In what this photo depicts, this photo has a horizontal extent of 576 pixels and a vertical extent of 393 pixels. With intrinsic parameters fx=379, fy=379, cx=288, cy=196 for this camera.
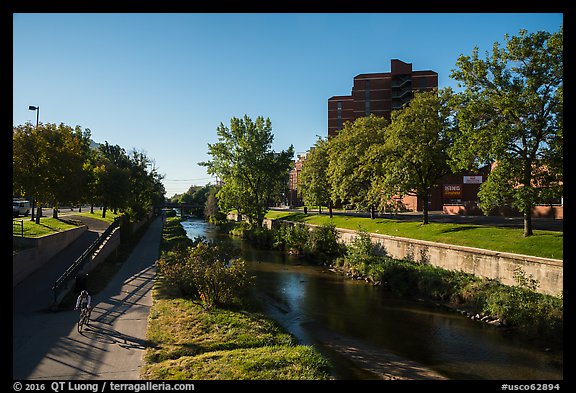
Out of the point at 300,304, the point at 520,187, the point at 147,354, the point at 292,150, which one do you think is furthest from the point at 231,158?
the point at 147,354

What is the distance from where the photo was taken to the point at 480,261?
68.5ft

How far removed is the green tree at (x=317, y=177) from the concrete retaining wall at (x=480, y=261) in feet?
46.5

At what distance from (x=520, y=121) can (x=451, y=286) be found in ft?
30.5

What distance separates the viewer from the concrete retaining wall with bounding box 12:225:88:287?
696 inches

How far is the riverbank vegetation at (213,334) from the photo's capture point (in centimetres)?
998

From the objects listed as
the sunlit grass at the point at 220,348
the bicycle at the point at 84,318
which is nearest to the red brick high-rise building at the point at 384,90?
the sunlit grass at the point at 220,348

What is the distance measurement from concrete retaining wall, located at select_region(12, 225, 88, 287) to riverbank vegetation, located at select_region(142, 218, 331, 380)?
6165 millimetres

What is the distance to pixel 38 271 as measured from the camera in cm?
1988

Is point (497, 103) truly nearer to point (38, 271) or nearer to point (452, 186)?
point (38, 271)

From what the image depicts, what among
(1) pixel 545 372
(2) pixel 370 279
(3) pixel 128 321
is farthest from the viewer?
(2) pixel 370 279

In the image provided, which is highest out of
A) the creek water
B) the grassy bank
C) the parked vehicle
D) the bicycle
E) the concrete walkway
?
the parked vehicle

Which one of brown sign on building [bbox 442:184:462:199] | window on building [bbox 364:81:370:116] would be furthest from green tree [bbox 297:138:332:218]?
window on building [bbox 364:81:370:116]

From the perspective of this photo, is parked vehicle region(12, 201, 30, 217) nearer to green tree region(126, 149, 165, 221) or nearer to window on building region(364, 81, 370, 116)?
green tree region(126, 149, 165, 221)
